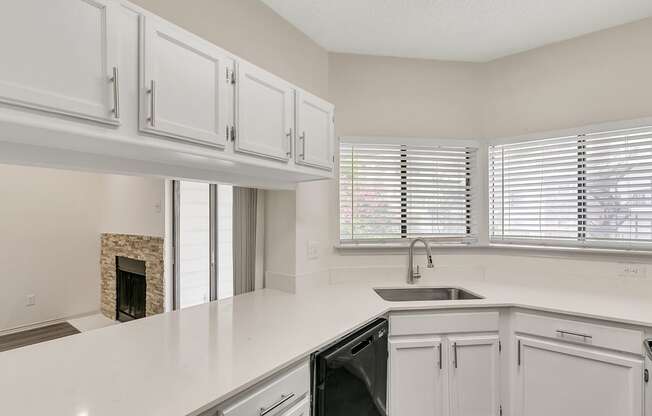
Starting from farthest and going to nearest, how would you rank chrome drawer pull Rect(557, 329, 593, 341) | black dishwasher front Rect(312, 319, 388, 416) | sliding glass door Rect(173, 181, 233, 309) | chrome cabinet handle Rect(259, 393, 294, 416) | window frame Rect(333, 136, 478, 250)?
sliding glass door Rect(173, 181, 233, 309) → window frame Rect(333, 136, 478, 250) → chrome drawer pull Rect(557, 329, 593, 341) → black dishwasher front Rect(312, 319, 388, 416) → chrome cabinet handle Rect(259, 393, 294, 416)

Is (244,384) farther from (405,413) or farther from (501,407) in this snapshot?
(501,407)

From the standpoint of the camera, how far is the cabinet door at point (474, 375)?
206 centimetres

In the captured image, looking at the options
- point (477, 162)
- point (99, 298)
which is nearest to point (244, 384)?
point (477, 162)

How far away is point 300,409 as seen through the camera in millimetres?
1394

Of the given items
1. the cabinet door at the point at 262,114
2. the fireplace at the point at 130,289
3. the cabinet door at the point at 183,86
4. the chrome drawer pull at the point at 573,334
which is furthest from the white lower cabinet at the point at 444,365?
the fireplace at the point at 130,289

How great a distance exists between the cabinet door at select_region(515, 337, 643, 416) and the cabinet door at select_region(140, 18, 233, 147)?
7.00ft

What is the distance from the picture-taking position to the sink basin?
2.56 meters

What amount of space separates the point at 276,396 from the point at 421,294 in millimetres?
1648

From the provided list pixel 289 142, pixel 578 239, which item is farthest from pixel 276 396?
pixel 578 239

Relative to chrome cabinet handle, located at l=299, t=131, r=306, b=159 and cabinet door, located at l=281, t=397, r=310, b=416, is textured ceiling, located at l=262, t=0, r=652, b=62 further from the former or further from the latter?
cabinet door, located at l=281, t=397, r=310, b=416

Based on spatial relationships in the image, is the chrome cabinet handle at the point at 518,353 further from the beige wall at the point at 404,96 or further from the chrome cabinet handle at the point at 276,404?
the beige wall at the point at 404,96

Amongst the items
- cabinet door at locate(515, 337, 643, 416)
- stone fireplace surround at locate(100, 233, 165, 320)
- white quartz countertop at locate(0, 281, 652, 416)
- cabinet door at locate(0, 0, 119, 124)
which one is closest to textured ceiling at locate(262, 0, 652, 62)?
cabinet door at locate(0, 0, 119, 124)

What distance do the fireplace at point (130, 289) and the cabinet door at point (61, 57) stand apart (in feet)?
10.4

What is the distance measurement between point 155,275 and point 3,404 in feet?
9.05
